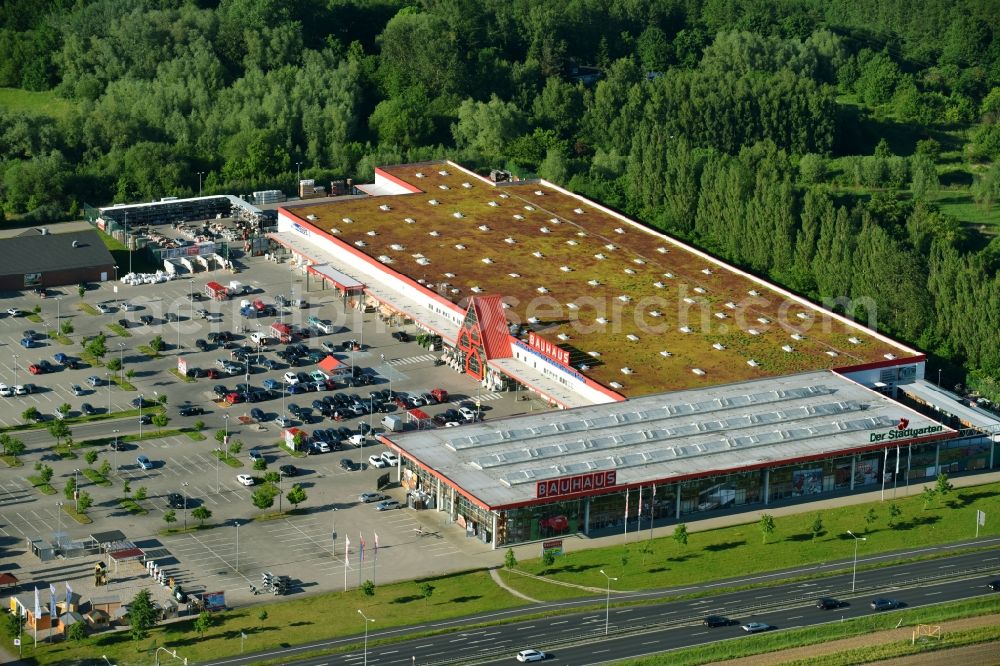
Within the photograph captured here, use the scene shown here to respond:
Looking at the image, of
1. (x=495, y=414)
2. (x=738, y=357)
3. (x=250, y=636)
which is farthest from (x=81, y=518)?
(x=738, y=357)

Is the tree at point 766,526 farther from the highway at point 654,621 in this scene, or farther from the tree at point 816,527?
the highway at point 654,621

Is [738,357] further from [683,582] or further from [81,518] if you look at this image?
[81,518]

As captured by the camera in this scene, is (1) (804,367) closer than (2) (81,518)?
No

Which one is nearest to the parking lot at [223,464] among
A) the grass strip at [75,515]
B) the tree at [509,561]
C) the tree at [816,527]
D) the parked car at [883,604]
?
the grass strip at [75,515]

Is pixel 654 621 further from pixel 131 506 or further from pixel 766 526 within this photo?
pixel 131 506

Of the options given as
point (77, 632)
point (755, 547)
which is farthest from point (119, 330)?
point (755, 547)

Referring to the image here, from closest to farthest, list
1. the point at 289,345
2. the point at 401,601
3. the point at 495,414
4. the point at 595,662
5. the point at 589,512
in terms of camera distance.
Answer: the point at 595,662 → the point at 401,601 → the point at 589,512 → the point at 495,414 → the point at 289,345

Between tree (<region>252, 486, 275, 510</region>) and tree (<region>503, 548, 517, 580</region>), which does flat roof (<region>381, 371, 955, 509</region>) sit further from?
tree (<region>252, 486, 275, 510</region>)
